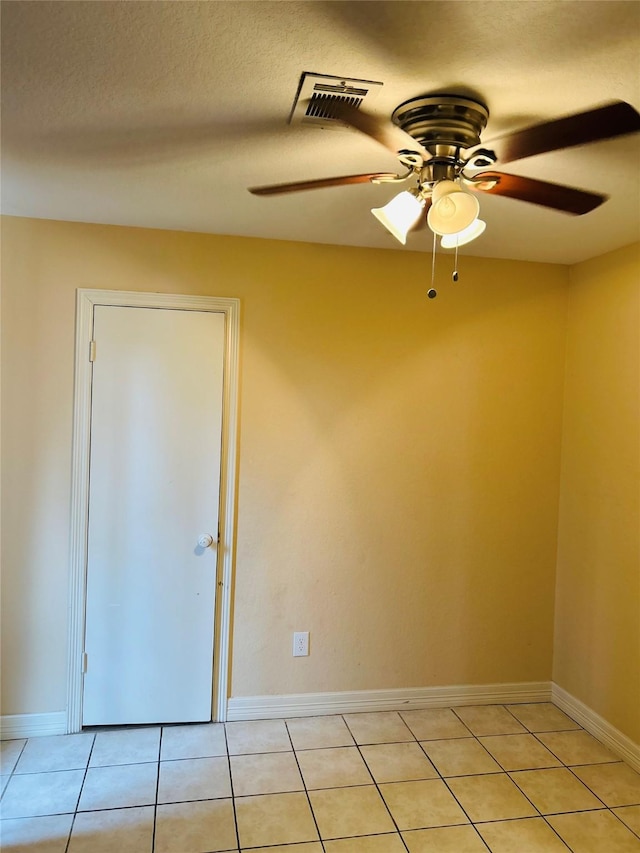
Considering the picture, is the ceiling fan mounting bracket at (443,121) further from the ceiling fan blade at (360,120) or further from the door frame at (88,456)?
the door frame at (88,456)

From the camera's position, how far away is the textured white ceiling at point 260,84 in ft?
4.25

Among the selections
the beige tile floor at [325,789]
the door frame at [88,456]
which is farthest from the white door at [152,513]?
the beige tile floor at [325,789]

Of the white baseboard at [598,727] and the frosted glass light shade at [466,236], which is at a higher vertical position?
the frosted glass light shade at [466,236]

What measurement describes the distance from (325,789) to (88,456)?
1722 mm

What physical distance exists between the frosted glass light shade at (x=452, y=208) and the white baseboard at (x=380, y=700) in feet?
7.98

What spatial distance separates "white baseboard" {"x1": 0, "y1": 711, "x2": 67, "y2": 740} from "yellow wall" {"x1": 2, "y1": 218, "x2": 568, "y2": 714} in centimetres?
5

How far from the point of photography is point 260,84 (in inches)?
60.8

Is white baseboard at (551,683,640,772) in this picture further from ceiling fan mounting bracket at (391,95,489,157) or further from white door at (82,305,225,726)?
ceiling fan mounting bracket at (391,95,489,157)

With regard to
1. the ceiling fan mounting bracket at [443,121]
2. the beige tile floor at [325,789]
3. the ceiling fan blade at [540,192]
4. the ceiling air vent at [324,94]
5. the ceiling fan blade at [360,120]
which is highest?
the ceiling air vent at [324,94]

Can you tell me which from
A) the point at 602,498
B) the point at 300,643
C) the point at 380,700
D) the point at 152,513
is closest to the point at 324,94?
the point at 152,513

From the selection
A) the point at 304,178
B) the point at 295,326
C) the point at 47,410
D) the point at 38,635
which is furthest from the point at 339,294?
the point at 38,635

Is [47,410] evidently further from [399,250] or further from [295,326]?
[399,250]

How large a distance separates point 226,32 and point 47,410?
6.36ft

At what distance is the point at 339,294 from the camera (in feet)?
10.1
